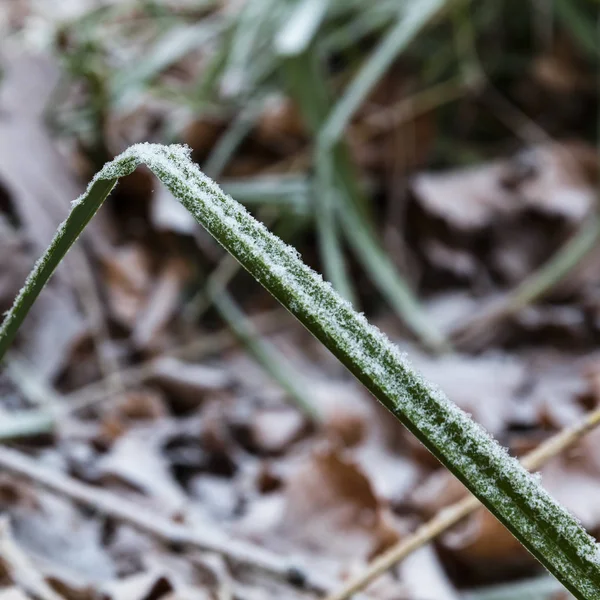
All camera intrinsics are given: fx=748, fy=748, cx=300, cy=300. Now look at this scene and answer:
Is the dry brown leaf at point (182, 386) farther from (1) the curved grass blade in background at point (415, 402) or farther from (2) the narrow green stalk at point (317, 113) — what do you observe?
(1) the curved grass blade in background at point (415, 402)

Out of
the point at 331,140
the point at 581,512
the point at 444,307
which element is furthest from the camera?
the point at 444,307

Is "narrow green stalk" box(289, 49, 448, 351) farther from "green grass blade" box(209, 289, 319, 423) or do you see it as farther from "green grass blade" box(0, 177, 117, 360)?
"green grass blade" box(0, 177, 117, 360)

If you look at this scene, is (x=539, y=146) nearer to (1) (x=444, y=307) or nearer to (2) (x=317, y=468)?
(1) (x=444, y=307)

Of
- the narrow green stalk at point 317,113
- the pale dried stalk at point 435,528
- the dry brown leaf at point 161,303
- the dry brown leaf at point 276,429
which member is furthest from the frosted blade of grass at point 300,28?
the pale dried stalk at point 435,528

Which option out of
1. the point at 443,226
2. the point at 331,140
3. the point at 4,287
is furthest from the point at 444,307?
the point at 4,287

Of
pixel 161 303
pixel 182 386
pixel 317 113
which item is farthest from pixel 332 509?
pixel 317 113

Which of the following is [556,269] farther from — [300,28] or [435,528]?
[435,528]
